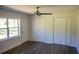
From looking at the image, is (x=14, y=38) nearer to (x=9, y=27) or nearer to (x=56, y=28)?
(x=9, y=27)

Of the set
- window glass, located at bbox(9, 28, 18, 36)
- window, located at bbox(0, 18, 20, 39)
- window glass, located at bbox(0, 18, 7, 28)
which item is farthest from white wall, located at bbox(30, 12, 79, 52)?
window glass, located at bbox(0, 18, 7, 28)

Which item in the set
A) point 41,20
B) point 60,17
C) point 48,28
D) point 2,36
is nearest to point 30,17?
point 41,20

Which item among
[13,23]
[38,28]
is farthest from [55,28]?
[13,23]

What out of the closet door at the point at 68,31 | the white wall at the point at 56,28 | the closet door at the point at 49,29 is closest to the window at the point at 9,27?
the white wall at the point at 56,28

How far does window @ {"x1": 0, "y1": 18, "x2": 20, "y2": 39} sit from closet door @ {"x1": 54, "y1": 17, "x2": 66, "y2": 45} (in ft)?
8.73

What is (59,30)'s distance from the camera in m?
8.62

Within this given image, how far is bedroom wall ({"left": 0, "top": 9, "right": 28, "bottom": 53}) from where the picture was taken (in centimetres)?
607

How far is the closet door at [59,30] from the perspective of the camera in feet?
27.8

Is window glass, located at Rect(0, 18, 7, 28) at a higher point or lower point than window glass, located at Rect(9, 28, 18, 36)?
higher

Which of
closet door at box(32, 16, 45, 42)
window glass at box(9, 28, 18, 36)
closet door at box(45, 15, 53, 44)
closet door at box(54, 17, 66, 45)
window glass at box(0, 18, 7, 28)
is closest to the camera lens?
window glass at box(0, 18, 7, 28)

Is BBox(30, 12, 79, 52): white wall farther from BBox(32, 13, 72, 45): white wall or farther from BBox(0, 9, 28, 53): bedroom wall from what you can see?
BBox(0, 9, 28, 53): bedroom wall

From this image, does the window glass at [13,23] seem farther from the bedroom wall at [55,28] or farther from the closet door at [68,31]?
the closet door at [68,31]

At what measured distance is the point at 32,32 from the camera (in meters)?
9.74
